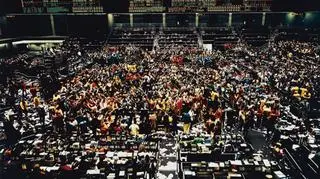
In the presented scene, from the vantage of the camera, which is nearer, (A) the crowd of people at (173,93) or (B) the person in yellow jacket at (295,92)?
(A) the crowd of people at (173,93)

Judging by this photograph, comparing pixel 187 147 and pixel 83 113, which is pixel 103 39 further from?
pixel 187 147

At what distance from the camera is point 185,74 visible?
83.2 feet

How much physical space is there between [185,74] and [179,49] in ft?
35.1

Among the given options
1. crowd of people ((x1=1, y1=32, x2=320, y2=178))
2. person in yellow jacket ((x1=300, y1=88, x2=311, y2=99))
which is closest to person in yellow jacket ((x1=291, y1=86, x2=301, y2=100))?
crowd of people ((x1=1, y1=32, x2=320, y2=178))

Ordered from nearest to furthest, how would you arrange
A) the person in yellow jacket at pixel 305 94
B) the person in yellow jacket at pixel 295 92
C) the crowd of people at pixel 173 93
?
the crowd of people at pixel 173 93, the person in yellow jacket at pixel 305 94, the person in yellow jacket at pixel 295 92

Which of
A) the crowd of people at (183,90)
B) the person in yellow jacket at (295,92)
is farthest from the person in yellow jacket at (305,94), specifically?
the person in yellow jacket at (295,92)

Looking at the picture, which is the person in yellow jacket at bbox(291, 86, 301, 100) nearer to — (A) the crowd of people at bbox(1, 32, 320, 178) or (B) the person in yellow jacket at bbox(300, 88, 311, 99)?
(A) the crowd of people at bbox(1, 32, 320, 178)

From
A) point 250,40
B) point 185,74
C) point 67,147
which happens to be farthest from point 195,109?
point 250,40

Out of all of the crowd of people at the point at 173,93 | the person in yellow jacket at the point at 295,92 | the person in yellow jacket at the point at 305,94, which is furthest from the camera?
the person in yellow jacket at the point at 295,92

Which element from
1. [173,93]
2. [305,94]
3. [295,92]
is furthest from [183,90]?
[305,94]

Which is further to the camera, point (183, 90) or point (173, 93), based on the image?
point (183, 90)

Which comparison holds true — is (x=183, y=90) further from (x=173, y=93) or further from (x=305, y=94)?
(x=305, y=94)

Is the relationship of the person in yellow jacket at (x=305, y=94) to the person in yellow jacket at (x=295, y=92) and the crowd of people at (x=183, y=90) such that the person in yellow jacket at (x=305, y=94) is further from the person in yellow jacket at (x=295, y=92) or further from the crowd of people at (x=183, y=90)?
the person in yellow jacket at (x=295, y=92)

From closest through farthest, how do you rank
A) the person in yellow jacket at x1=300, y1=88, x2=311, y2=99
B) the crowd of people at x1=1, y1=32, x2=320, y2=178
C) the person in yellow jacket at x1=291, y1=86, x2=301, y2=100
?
1. the crowd of people at x1=1, y1=32, x2=320, y2=178
2. the person in yellow jacket at x1=300, y1=88, x2=311, y2=99
3. the person in yellow jacket at x1=291, y1=86, x2=301, y2=100
